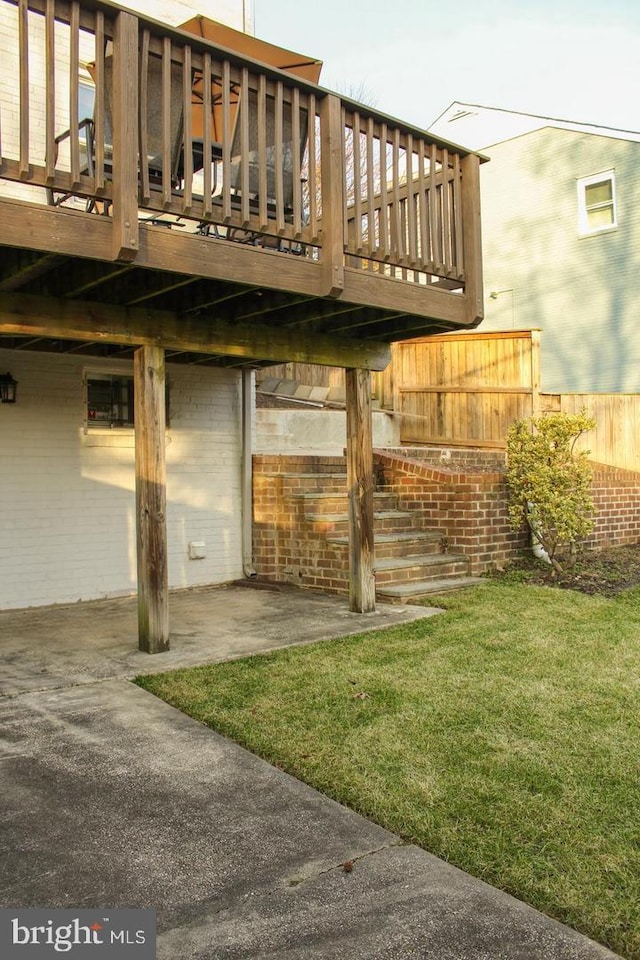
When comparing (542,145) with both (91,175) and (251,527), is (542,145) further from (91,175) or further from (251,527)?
(91,175)

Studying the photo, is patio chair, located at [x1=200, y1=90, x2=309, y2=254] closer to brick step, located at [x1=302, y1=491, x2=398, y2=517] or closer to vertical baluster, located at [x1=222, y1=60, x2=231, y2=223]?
vertical baluster, located at [x1=222, y1=60, x2=231, y2=223]

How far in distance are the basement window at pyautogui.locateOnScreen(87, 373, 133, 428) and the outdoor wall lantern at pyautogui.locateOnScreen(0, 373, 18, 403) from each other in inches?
30.9

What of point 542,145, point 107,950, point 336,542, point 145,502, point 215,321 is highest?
point 542,145

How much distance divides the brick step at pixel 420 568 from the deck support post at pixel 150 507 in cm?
249

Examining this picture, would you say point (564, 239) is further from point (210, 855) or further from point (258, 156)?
point (210, 855)

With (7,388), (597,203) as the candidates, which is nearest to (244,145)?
(7,388)

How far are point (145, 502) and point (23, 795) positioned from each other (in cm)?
252

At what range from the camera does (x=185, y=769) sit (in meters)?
3.40

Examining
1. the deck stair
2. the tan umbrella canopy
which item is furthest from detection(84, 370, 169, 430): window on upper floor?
the tan umbrella canopy

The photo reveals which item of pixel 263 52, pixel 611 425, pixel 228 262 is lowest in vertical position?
pixel 611 425

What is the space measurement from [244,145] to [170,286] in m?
1.04

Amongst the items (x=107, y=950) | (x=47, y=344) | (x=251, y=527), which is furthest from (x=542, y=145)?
(x=107, y=950)

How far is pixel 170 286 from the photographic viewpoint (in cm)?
490

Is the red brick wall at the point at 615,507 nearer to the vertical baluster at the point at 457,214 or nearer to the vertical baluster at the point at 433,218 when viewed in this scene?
the vertical baluster at the point at 457,214
